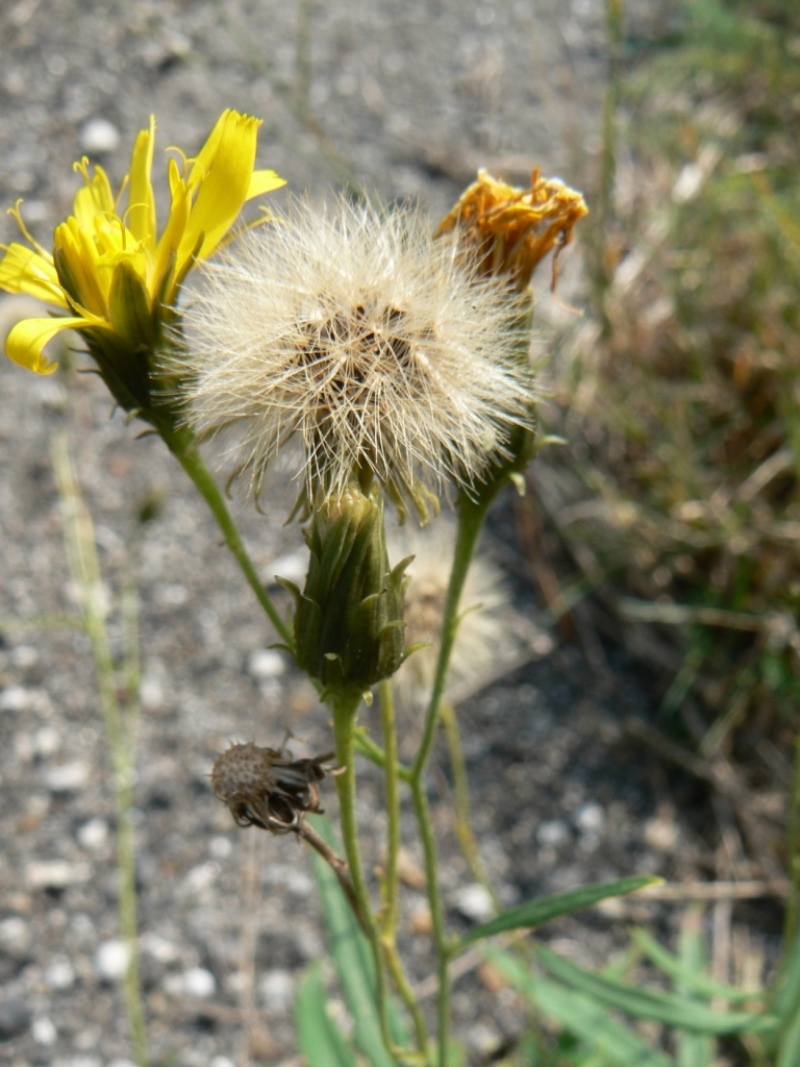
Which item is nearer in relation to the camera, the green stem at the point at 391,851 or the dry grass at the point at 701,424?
the green stem at the point at 391,851

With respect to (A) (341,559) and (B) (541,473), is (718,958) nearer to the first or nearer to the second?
(B) (541,473)

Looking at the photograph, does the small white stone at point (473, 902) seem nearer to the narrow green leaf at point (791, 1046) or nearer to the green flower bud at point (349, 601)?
the narrow green leaf at point (791, 1046)

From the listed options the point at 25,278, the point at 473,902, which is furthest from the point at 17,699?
the point at 25,278

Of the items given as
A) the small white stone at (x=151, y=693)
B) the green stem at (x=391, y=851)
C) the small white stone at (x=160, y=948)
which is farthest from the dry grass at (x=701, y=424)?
the green stem at (x=391, y=851)

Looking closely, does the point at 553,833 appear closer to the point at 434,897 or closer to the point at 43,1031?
the point at 43,1031

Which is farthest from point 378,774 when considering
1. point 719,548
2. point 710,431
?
Result: point 710,431

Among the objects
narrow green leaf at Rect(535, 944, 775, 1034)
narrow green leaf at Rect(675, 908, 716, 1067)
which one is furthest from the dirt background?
narrow green leaf at Rect(535, 944, 775, 1034)

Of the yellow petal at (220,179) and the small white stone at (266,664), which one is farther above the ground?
the yellow petal at (220,179)
